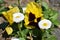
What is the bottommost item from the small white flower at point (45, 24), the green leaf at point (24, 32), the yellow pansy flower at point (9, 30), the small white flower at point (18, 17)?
the green leaf at point (24, 32)

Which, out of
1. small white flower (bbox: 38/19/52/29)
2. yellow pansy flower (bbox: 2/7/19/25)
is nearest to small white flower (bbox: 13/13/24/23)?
yellow pansy flower (bbox: 2/7/19/25)

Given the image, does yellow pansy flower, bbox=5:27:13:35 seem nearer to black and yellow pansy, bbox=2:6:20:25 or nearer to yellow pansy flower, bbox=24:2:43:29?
black and yellow pansy, bbox=2:6:20:25

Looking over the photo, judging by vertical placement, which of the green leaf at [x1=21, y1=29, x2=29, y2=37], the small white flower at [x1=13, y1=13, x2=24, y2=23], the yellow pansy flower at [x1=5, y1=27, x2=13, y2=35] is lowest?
the green leaf at [x1=21, y1=29, x2=29, y2=37]

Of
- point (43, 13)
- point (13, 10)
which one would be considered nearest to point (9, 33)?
point (13, 10)

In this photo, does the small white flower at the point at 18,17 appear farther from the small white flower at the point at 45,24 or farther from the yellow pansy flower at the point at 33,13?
the small white flower at the point at 45,24

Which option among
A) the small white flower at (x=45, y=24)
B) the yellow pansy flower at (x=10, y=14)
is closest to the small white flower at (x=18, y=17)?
A: the yellow pansy flower at (x=10, y=14)

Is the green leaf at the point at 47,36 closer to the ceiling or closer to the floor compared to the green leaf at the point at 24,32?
closer to the floor

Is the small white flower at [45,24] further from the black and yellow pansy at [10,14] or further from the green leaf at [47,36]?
the black and yellow pansy at [10,14]

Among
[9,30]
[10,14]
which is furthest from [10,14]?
[9,30]

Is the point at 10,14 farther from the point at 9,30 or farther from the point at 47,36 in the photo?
the point at 47,36
